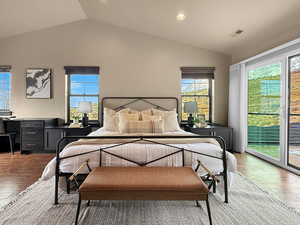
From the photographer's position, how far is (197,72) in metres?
4.82

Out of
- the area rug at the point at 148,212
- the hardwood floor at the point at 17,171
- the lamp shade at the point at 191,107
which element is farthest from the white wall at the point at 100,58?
the area rug at the point at 148,212

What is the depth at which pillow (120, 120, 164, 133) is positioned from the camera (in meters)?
3.44

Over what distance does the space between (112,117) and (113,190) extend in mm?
2437

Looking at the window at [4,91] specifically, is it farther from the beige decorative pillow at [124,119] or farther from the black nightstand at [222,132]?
the black nightstand at [222,132]

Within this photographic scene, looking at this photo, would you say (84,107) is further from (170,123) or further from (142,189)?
(142,189)

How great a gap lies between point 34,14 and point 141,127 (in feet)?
11.0

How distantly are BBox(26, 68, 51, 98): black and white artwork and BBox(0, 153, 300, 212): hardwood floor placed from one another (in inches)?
57.8

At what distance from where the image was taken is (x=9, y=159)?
3.93 m

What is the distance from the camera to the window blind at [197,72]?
478 centimetres

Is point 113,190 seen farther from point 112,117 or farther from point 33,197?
point 112,117

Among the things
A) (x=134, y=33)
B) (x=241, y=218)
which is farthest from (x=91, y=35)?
(x=241, y=218)

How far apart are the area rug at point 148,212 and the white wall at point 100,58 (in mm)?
2947

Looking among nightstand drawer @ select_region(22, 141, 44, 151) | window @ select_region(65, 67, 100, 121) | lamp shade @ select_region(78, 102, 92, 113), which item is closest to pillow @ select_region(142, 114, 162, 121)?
lamp shade @ select_region(78, 102, 92, 113)

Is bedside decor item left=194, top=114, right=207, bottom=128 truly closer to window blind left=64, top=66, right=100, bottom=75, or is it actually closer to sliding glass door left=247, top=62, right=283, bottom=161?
sliding glass door left=247, top=62, right=283, bottom=161
